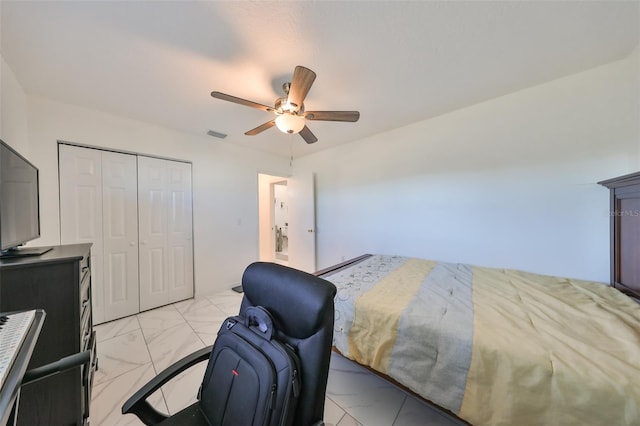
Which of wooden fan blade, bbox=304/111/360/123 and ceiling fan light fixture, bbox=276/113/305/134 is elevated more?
wooden fan blade, bbox=304/111/360/123

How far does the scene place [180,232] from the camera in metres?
2.98

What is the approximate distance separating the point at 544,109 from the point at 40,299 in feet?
13.1

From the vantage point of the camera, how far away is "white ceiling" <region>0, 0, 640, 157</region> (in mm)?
1277

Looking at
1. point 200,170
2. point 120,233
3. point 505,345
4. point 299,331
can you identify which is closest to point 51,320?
point 299,331

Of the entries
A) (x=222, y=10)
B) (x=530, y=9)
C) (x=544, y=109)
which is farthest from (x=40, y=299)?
(x=544, y=109)

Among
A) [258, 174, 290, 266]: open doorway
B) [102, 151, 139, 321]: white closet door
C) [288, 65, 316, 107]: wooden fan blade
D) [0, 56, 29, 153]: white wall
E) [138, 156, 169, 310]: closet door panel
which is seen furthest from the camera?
[258, 174, 290, 266]: open doorway

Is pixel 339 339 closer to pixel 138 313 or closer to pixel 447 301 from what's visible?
pixel 447 301

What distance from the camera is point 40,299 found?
1072mm

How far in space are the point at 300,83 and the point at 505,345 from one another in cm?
199

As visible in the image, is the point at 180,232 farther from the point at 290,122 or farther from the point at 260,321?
the point at 260,321

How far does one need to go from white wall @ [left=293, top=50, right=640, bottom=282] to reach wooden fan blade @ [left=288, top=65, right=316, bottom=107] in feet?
6.15

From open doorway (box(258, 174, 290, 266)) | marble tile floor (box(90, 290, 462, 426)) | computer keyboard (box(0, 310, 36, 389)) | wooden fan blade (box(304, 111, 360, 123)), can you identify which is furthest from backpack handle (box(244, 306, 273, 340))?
open doorway (box(258, 174, 290, 266))

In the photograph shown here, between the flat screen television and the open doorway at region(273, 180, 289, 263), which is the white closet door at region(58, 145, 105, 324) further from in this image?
the open doorway at region(273, 180, 289, 263)

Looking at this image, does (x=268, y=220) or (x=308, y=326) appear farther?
(x=268, y=220)
